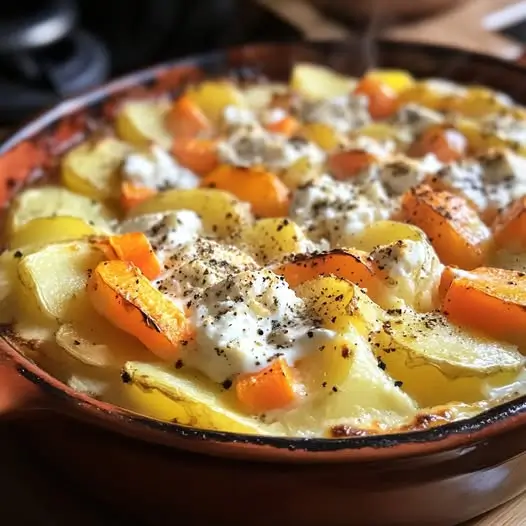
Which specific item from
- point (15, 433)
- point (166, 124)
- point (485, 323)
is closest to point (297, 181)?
point (166, 124)

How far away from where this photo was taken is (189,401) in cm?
113

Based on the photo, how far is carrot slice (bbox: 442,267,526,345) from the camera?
1.24m

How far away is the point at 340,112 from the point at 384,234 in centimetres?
59

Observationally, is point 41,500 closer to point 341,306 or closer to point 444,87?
point 341,306

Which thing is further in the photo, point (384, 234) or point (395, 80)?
point (395, 80)

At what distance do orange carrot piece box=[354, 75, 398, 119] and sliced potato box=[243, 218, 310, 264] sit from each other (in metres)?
0.60

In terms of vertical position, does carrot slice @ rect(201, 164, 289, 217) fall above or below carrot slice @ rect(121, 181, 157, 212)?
above

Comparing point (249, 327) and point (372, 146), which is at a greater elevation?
point (372, 146)

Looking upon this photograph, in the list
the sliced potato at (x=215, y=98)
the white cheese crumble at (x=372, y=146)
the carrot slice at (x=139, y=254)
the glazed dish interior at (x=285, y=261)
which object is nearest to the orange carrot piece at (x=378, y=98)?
the glazed dish interior at (x=285, y=261)

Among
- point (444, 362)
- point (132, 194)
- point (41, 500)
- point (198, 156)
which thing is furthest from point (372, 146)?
point (41, 500)

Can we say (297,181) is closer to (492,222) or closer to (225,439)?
(492,222)

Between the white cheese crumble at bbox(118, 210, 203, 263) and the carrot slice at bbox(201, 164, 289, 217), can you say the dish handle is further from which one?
the carrot slice at bbox(201, 164, 289, 217)

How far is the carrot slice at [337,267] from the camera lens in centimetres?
133

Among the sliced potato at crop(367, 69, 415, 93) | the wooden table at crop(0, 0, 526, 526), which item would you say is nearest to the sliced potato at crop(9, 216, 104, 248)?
the wooden table at crop(0, 0, 526, 526)
